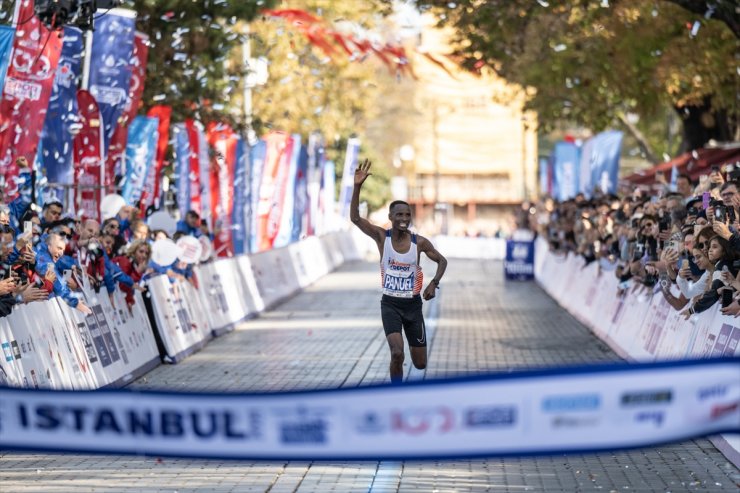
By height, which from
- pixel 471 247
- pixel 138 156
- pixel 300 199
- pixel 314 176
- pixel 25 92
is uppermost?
pixel 25 92

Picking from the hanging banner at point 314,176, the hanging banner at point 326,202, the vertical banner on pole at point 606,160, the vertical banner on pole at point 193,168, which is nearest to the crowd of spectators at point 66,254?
the vertical banner on pole at point 193,168

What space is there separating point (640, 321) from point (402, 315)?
546cm

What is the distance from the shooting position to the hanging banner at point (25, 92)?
689 inches

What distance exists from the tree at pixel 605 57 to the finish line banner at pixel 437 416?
51.7ft

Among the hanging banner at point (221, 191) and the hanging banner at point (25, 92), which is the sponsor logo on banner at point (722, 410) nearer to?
the hanging banner at point (25, 92)

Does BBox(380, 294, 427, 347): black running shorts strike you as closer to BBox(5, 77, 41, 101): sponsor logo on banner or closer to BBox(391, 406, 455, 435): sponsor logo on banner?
BBox(391, 406, 455, 435): sponsor logo on banner

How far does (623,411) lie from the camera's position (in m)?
7.03

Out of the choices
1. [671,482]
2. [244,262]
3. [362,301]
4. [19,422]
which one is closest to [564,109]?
[362,301]

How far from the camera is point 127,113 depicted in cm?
2211

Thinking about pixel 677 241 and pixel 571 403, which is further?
pixel 677 241

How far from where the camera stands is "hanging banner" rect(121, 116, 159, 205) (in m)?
22.4

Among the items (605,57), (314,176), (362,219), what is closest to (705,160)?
(605,57)

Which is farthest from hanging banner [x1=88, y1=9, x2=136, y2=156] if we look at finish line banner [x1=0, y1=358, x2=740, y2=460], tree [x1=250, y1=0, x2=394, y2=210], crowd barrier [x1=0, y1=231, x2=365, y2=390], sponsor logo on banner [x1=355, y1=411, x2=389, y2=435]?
tree [x1=250, y1=0, x2=394, y2=210]

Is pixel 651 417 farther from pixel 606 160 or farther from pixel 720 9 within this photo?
pixel 606 160
